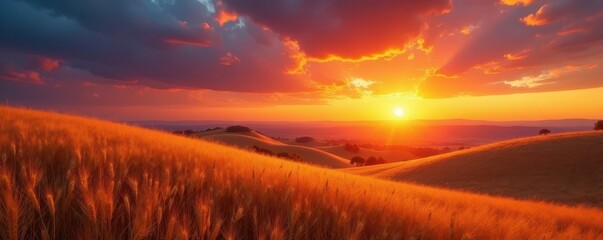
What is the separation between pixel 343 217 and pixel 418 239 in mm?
588

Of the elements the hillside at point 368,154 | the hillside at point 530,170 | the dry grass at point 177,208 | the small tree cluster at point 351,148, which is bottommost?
the hillside at point 368,154

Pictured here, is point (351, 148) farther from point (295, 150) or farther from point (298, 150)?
point (295, 150)

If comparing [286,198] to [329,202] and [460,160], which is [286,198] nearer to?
[329,202]

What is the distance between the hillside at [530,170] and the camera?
81.9 feet

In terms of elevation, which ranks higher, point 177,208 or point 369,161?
point 177,208

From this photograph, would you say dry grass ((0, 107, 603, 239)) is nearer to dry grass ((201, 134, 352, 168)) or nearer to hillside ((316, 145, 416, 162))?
dry grass ((201, 134, 352, 168))

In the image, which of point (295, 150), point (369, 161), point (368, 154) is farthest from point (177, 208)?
point (368, 154)

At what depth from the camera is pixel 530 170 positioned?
29.3 meters

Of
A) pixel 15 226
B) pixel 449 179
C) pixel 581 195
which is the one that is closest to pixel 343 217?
pixel 15 226

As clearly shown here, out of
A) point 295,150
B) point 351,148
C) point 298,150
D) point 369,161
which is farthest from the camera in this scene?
point 351,148

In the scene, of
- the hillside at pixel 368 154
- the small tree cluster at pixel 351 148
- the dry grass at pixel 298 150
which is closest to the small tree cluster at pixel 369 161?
the dry grass at pixel 298 150

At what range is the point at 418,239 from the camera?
2.34m

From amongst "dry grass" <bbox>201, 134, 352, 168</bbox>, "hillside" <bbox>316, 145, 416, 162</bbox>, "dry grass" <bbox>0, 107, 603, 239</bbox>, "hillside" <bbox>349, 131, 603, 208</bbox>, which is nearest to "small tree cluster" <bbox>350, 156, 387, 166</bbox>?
"dry grass" <bbox>201, 134, 352, 168</bbox>

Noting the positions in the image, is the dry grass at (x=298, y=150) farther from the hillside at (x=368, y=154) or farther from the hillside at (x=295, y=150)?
the hillside at (x=368, y=154)
